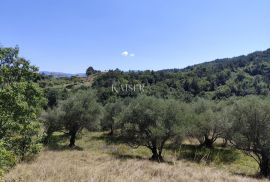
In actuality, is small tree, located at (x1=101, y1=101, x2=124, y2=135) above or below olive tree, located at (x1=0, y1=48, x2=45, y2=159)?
below

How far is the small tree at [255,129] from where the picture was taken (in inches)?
1265

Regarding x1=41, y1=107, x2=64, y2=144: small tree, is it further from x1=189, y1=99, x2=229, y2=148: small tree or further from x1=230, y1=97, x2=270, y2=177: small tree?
x1=230, y1=97, x2=270, y2=177: small tree

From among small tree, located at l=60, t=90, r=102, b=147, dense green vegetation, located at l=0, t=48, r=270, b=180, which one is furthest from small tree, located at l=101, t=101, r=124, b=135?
small tree, located at l=60, t=90, r=102, b=147

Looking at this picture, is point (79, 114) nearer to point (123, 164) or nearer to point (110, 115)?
point (110, 115)

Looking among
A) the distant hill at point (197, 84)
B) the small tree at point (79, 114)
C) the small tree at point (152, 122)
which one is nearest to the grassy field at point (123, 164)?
the small tree at point (152, 122)

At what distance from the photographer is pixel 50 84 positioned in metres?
178

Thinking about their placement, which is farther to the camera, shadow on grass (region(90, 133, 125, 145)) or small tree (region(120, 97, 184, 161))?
shadow on grass (region(90, 133, 125, 145))

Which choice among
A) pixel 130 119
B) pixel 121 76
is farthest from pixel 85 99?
pixel 121 76

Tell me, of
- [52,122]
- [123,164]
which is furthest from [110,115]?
[123,164]

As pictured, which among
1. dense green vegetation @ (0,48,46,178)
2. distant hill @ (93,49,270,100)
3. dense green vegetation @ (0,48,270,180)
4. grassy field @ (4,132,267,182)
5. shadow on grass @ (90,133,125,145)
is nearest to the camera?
dense green vegetation @ (0,48,46,178)

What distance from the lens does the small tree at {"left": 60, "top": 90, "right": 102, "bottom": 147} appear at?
154 ft

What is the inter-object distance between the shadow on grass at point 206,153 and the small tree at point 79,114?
490 inches

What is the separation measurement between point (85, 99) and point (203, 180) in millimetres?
30819

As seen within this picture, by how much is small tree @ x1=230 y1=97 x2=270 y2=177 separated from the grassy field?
2.30 metres
